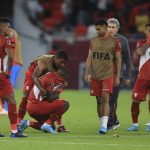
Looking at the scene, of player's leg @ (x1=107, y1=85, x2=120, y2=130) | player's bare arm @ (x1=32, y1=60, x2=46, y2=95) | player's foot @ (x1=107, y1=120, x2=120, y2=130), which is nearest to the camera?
player's bare arm @ (x1=32, y1=60, x2=46, y2=95)

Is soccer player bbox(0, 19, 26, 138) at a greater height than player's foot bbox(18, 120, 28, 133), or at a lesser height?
greater

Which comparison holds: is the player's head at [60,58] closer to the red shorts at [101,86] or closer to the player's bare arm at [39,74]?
the player's bare arm at [39,74]

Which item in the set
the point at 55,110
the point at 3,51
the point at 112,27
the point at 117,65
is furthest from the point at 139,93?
the point at 3,51

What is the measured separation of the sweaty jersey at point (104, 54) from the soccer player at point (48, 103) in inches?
28.6

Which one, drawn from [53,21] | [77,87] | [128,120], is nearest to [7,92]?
[128,120]

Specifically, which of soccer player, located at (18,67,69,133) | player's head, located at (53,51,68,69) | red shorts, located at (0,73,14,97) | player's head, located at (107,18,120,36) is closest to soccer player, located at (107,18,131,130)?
player's head, located at (107,18,120,36)

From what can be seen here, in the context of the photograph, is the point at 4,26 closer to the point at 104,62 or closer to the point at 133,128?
the point at 104,62

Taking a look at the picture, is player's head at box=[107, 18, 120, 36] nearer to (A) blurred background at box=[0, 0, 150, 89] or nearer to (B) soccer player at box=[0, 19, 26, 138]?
(B) soccer player at box=[0, 19, 26, 138]

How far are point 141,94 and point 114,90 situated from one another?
723mm

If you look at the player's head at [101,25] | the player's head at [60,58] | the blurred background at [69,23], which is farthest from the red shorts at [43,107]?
the blurred background at [69,23]

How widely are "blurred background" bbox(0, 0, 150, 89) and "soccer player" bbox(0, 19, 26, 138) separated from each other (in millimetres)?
16798

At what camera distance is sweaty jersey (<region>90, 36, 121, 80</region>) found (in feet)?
53.0

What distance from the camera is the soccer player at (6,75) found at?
14.7 m

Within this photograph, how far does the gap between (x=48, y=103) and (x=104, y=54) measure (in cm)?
144
